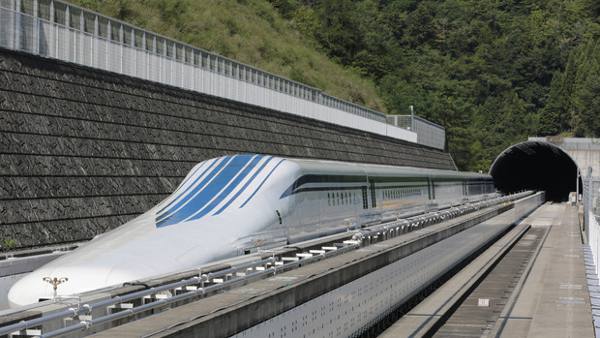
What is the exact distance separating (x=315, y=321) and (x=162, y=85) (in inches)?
1052

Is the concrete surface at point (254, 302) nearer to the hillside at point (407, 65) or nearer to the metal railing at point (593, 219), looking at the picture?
the metal railing at point (593, 219)

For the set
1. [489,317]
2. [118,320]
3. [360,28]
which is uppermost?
[360,28]

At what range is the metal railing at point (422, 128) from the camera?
334 ft

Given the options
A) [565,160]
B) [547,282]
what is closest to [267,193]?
[547,282]

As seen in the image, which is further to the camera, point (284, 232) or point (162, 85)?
point (162, 85)

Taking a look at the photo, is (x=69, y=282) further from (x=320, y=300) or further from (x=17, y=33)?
(x=17, y=33)

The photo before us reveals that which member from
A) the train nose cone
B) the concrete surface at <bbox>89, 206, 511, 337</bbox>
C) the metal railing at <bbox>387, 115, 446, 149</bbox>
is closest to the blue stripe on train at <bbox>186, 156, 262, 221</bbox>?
the concrete surface at <bbox>89, 206, 511, 337</bbox>

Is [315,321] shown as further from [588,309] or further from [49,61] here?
[49,61]

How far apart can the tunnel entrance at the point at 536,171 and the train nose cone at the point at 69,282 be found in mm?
101195

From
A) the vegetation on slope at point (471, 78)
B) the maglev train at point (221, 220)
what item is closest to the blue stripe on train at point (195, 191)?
the maglev train at point (221, 220)

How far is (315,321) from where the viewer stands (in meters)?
16.4

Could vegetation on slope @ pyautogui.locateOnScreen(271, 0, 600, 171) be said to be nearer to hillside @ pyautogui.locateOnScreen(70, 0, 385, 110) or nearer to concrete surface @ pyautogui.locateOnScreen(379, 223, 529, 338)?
hillside @ pyautogui.locateOnScreen(70, 0, 385, 110)

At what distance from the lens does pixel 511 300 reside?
29766 mm

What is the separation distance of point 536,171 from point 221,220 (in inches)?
5241
